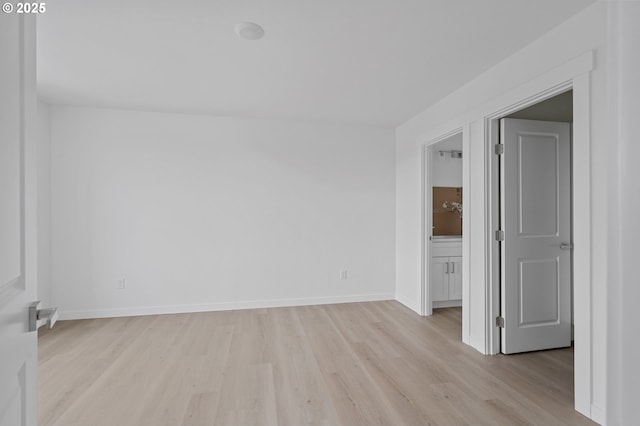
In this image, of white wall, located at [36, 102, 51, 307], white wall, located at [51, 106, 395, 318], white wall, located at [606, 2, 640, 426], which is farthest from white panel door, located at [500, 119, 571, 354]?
white wall, located at [36, 102, 51, 307]

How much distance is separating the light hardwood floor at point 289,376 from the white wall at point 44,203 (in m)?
0.56

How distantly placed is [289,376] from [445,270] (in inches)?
105

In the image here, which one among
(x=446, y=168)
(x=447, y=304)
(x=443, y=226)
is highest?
(x=446, y=168)

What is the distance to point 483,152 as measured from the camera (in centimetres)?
279

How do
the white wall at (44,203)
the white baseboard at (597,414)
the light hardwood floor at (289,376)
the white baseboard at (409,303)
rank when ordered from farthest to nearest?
the white baseboard at (409,303) < the white wall at (44,203) < the light hardwood floor at (289,376) < the white baseboard at (597,414)

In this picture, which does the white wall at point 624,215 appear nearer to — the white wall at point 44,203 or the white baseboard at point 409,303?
the white baseboard at point 409,303

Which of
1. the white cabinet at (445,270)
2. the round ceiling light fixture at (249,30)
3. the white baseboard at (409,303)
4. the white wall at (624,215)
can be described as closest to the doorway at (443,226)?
the white cabinet at (445,270)

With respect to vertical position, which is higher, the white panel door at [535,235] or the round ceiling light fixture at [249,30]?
the round ceiling light fixture at [249,30]

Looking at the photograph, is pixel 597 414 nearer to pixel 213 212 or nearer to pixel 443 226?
pixel 443 226

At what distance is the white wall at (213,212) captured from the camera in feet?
12.3

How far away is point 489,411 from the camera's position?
6.49 ft

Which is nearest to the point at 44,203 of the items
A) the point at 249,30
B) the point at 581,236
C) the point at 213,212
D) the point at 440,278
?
the point at 213,212

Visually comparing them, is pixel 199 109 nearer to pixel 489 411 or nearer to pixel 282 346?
pixel 282 346

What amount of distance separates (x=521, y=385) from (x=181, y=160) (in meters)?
4.24
